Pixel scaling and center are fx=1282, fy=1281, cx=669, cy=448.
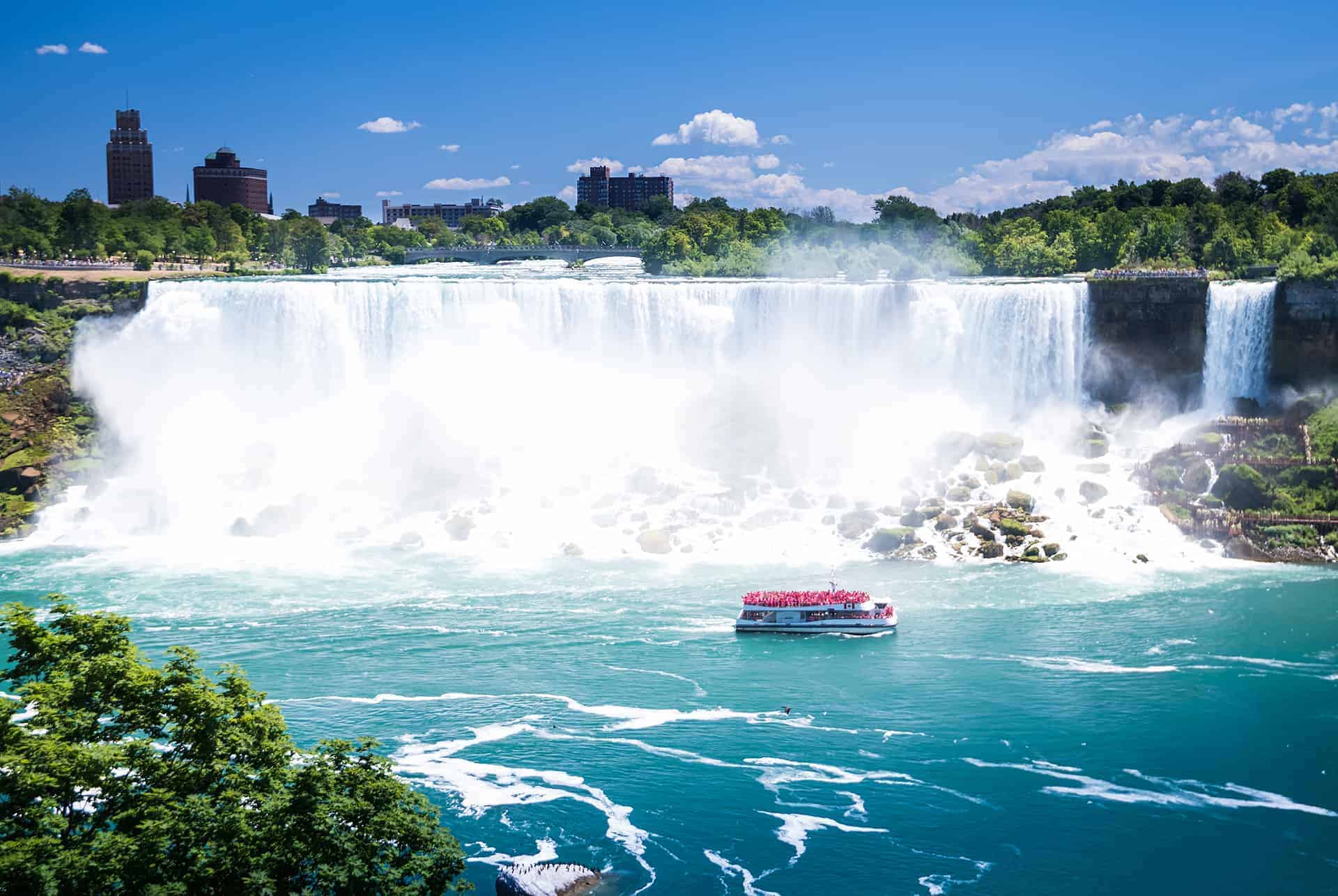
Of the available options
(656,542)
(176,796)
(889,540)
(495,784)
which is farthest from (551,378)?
(176,796)

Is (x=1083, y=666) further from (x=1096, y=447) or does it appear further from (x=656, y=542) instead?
(x=1096, y=447)

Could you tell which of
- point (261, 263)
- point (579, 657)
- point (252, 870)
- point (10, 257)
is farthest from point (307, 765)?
point (261, 263)

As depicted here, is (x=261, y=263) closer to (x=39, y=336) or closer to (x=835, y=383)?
(x=39, y=336)

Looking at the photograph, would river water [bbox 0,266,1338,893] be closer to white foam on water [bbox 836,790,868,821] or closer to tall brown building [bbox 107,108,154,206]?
white foam on water [bbox 836,790,868,821]

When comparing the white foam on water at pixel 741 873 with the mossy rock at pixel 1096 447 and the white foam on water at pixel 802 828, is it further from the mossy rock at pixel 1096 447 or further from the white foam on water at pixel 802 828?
the mossy rock at pixel 1096 447

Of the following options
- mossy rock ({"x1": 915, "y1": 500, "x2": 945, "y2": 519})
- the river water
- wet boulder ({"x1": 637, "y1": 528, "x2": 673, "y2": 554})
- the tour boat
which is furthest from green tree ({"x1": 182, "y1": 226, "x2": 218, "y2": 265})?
the tour boat

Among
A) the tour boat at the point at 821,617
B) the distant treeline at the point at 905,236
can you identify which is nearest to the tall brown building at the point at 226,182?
the distant treeline at the point at 905,236
